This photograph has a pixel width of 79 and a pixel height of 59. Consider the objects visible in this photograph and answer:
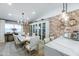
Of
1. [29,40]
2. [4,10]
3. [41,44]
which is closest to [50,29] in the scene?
[41,44]

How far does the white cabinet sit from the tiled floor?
433 mm

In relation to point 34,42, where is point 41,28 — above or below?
above

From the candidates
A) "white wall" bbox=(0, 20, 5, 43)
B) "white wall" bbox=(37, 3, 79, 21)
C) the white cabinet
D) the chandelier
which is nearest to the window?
"white wall" bbox=(0, 20, 5, 43)

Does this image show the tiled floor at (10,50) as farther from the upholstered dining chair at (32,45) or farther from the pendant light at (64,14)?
the pendant light at (64,14)

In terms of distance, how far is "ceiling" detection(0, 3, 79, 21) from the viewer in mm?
1807

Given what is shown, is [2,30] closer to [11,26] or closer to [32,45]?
[11,26]

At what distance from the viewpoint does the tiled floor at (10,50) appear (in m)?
1.84

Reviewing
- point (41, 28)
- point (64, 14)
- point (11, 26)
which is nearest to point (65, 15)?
point (64, 14)

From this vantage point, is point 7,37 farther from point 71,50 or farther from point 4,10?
point 71,50

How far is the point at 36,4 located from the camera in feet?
6.00

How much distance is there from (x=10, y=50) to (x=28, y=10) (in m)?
0.83

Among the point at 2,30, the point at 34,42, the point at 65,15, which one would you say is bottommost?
the point at 34,42

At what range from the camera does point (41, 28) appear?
6.28ft

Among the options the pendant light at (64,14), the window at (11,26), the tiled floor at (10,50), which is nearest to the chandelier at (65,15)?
the pendant light at (64,14)
